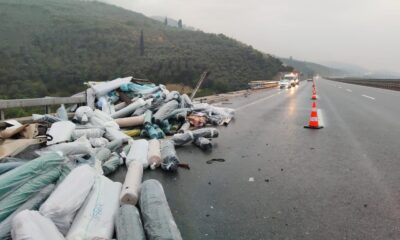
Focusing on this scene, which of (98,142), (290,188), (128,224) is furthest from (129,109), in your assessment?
(128,224)

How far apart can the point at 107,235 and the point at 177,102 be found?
8380 millimetres

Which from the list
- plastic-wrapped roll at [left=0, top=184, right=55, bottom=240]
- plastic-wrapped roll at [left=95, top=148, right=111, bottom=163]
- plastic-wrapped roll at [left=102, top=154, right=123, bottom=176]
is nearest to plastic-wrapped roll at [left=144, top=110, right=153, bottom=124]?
plastic-wrapped roll at [left=95, top=148, right=111, bottom=163]

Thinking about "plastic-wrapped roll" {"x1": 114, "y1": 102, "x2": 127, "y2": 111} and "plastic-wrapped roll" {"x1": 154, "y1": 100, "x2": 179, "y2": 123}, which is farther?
"plastic-wrapped roll" {"x1": 114, "y1": 102, "x2": 127, "y2": 111}

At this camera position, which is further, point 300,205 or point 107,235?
point 300,205

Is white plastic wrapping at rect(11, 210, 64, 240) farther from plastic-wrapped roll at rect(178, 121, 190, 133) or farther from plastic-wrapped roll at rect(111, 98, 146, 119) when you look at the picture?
plastic-wrapped roll at rect(111, 98, 146, 119)

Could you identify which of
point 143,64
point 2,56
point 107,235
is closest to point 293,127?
point 107,235

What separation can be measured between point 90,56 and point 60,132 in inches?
4049

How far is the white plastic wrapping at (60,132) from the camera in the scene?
729 centimetres

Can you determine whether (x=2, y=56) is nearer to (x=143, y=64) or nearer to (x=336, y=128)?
(x=143, y=64)

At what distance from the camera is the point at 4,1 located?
154 m

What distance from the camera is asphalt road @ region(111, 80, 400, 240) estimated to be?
4000mm

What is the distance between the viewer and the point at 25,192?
4062 mm

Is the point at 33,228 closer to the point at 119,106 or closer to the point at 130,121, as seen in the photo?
the point at 130,121

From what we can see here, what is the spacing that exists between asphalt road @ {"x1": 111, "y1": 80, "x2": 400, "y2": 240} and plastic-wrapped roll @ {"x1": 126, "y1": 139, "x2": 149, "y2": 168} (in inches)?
15.8
